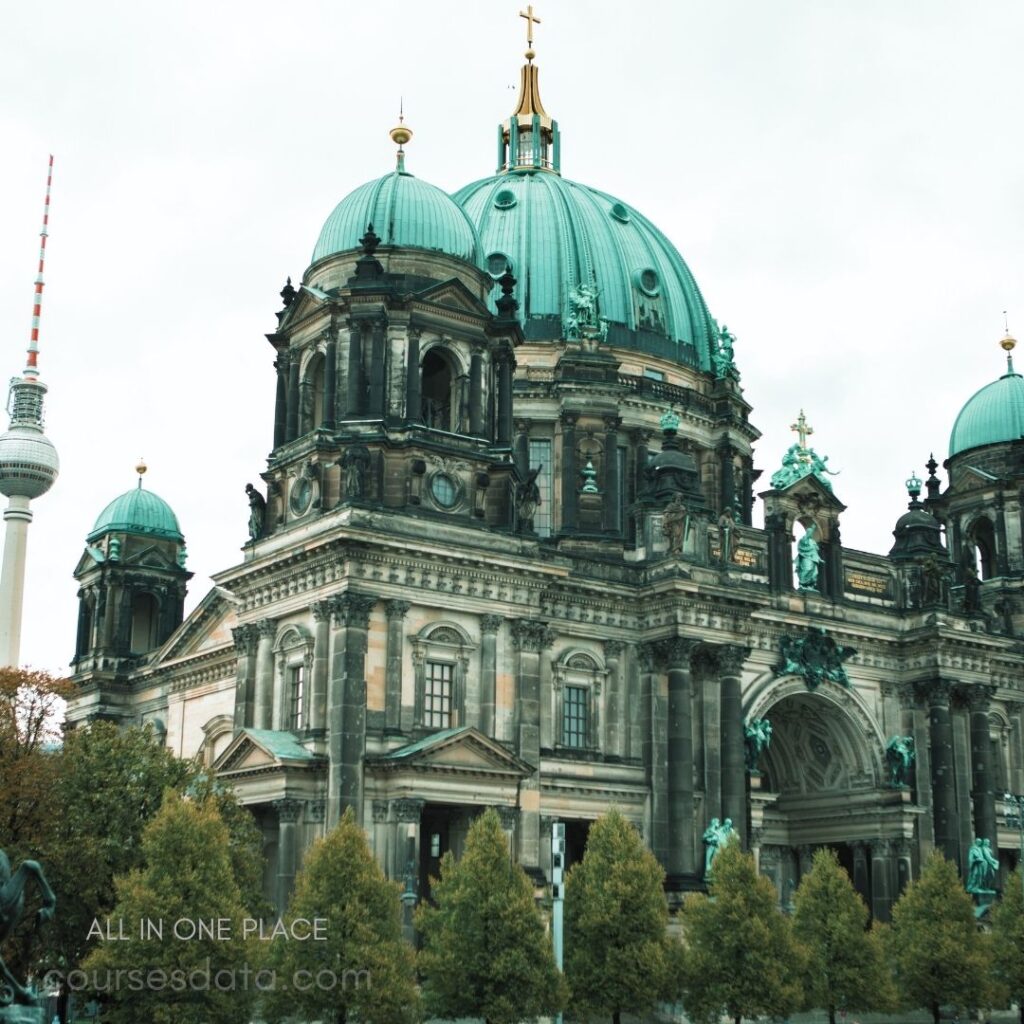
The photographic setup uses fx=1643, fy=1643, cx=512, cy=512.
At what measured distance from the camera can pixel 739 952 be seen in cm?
4931

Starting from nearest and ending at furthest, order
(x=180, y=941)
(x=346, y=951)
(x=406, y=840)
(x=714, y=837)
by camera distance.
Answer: (x=180, y=941) → (x=346, y=951) → (x=406, y=840) → (x=714, y=837)

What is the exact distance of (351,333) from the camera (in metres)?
54.5

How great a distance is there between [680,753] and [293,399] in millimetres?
18284

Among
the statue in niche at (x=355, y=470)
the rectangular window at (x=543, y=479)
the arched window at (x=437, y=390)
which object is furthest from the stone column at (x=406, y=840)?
the rectangular window at (x=543, y=479)

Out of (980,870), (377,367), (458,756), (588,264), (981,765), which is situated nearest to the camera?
(458,756)

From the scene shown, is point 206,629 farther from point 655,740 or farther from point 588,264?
point 588,264

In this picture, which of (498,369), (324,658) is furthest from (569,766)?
(498,369)

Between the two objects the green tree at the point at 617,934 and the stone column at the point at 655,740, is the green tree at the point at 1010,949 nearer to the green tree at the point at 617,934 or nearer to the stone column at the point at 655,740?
the stone column at the point at 655,740

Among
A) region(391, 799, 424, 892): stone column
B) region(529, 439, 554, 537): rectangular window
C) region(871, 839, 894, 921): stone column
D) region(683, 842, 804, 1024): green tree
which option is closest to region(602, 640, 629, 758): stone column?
region(683, 842, 804, 1024): green tree

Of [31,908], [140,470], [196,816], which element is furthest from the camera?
[140,470]

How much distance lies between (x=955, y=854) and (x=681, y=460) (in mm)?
19310

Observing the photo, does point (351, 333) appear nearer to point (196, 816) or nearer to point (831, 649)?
point (196, 816)

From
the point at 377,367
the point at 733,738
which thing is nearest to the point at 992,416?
the point at 733,738

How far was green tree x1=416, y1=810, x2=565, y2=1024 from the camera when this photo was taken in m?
43.8
